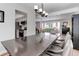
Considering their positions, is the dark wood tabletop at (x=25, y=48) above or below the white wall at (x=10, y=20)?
below

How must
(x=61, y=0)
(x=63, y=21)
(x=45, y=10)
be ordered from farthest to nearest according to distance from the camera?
(x=45, y=10) < (x=63, y=21) < (x=61, y=0)

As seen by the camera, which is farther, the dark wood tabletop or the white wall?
the white wall

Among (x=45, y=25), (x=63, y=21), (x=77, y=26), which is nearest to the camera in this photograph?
(x=45, y=25)

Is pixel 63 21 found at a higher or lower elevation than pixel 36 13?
lower

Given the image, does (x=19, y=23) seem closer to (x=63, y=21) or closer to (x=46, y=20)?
(x=46, y=20)

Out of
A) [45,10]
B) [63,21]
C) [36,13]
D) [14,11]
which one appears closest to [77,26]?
[63,21]

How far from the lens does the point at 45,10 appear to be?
2.17 meters

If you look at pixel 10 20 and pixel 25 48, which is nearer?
pixel 25 48

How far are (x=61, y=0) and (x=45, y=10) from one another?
829 mm

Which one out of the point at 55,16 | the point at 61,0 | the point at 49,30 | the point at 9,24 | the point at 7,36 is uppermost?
the point at 61,0

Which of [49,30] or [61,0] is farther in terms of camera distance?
[49,30]

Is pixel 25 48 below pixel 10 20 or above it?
below

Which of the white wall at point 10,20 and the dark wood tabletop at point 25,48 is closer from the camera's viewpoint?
the dark wood tabletop at point 25,48

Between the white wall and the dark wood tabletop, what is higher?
the white wall
